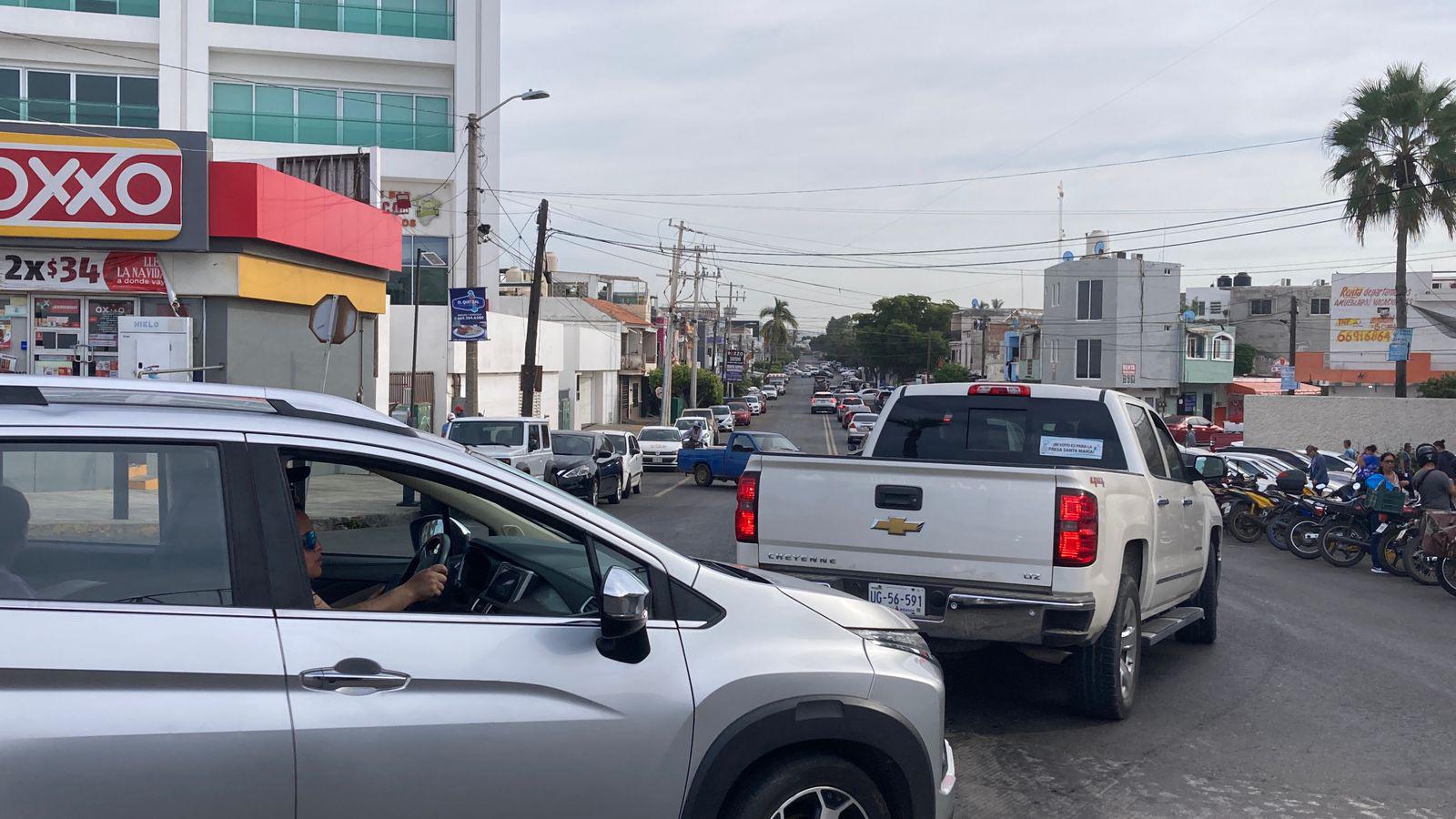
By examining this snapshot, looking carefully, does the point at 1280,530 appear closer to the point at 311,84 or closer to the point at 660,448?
the point at 660,448

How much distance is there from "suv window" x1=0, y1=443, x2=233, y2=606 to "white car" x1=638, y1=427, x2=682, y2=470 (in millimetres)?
32956

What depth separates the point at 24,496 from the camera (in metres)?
3.29

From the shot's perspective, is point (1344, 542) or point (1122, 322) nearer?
point (1344, 542)

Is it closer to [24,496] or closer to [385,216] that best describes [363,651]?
[24,496]

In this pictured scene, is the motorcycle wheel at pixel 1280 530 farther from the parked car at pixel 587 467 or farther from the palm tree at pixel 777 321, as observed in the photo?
the palm tree at pixel 777 321

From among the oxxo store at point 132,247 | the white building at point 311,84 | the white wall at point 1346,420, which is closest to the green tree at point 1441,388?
the white wall at point 1346,420

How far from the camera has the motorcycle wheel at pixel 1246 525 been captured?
20781 mm

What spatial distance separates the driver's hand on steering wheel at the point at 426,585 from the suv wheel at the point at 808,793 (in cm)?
119

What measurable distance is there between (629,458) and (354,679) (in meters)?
23.9

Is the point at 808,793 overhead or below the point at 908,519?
below

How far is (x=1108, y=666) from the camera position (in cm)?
705

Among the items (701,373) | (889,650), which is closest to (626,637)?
(889,650)

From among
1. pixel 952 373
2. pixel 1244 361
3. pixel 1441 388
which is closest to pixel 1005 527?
pixel 1441 388

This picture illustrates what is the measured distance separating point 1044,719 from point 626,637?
14.6 feet
